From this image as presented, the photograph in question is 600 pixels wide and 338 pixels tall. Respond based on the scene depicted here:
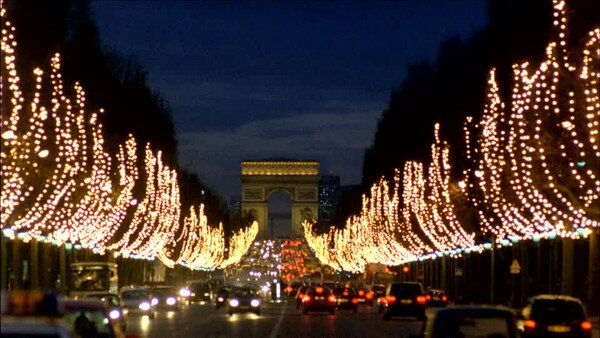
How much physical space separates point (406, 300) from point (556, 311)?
2935cm

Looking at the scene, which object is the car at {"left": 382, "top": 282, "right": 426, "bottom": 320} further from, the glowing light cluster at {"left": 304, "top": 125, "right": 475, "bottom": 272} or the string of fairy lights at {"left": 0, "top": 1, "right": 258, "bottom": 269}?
the glowing light cluster at {"left": 304, "top": 125, "right": 475, "bottom": 272}

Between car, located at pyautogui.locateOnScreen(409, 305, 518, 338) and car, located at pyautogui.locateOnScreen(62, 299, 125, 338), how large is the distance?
4106 mm

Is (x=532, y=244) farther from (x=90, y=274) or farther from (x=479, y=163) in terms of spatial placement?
(x=90, y=274)

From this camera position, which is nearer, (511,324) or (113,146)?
(511,324)

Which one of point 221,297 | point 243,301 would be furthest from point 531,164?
point 221,297

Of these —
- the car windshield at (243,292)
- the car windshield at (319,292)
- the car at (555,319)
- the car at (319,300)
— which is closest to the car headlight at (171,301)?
the car windshield at (243,292)

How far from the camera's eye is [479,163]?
6712 cm

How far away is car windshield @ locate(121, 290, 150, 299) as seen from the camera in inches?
2467

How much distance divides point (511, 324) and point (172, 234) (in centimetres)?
10672

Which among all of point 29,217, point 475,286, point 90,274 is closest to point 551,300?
point 29,217

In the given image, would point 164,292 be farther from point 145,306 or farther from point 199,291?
point 199,291

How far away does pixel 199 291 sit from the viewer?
111438mm

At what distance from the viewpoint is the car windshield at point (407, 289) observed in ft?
197

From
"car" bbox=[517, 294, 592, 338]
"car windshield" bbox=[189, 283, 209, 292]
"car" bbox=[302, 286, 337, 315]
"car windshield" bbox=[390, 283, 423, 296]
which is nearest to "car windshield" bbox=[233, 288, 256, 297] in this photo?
"car" bbox=[302, 286, 337, 315]
